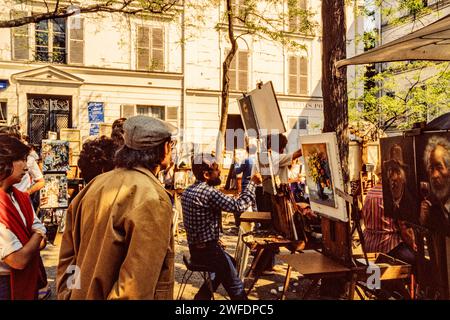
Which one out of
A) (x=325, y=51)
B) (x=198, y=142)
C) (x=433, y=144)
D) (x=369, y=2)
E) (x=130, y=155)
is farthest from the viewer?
(x=198, y=142)

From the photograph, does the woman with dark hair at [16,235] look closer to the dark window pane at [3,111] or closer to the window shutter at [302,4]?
the dark window pane at [3,111]

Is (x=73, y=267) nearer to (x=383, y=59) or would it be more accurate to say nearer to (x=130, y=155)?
(x=130, y=155)

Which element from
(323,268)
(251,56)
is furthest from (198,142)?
(323,268)

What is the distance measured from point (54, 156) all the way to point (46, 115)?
9.46m

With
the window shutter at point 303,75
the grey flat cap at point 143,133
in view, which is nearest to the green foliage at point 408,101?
the window shutter at point 303,75

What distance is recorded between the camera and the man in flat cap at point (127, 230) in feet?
5.69

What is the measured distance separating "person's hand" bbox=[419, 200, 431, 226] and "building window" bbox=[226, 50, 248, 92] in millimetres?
16303

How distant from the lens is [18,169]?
104 inches

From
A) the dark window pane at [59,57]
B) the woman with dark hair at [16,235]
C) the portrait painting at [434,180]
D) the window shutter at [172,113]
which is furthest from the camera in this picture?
the window shutter at [172,113]

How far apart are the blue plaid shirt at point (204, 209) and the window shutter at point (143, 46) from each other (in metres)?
14.6

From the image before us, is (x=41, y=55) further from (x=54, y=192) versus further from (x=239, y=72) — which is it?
(x=54, y=192)

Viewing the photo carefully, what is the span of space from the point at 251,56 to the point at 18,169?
17.5 m

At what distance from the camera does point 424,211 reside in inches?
119

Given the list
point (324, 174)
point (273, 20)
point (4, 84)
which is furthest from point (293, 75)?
point (324, 174)
